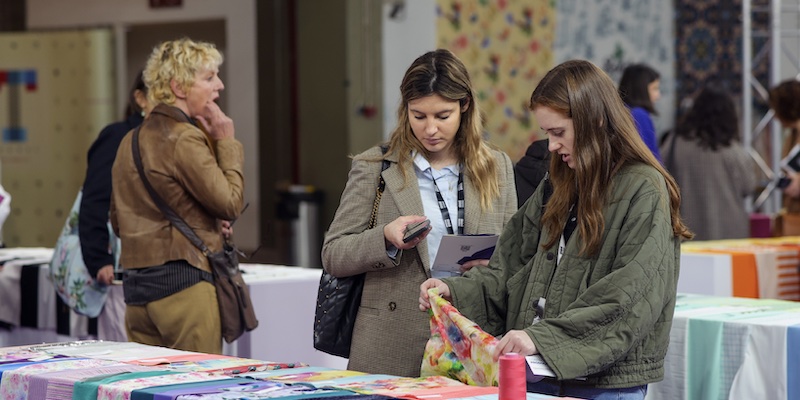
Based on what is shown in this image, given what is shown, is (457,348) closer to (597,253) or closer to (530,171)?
(597,253)

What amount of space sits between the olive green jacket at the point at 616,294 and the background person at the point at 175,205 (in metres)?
1.50

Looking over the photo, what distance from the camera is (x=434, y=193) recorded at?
134 inches

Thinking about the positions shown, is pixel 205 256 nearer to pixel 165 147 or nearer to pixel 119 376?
pixel 165 147

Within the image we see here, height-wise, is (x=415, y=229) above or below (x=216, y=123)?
below

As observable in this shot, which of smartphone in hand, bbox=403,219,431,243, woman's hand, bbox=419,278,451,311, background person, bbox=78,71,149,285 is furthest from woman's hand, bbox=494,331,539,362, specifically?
background person, bbox=78,71,149,285

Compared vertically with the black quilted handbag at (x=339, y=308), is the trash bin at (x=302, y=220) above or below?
below

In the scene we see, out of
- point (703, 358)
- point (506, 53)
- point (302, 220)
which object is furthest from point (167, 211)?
point (506, 53)

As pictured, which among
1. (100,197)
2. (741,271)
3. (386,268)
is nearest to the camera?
(386,268)

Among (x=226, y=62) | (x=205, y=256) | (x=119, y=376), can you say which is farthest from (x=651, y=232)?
(x=226, y=62)

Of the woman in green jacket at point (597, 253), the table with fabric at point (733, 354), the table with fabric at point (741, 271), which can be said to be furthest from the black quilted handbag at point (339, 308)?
the table with fabric at point (741, 271)

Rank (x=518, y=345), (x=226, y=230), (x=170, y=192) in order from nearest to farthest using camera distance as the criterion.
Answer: (x=518, y=345), (x=170, y=192), (x=226, y=230)

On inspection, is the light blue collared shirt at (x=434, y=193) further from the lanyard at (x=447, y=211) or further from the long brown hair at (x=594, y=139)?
the long brown hair at (x=594, y=139)

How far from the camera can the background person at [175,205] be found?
4004mm

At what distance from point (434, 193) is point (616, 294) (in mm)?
896
